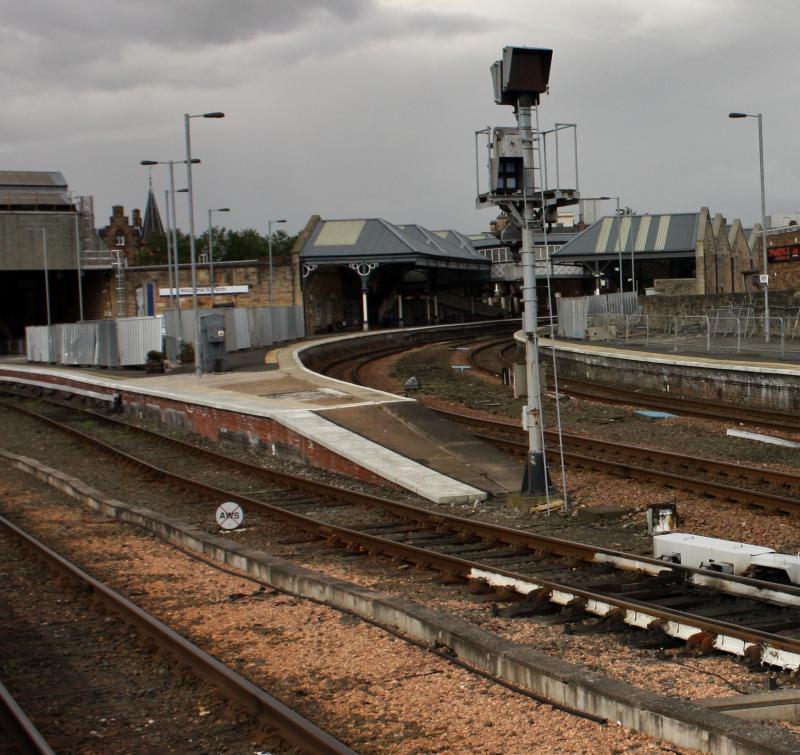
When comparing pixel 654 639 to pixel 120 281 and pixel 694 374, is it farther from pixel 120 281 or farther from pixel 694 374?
pixel 120 281

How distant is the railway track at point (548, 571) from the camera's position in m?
7.84

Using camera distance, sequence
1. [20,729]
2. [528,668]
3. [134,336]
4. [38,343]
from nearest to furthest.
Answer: [20,729]
[528,668]
[134,336]
[38,343]

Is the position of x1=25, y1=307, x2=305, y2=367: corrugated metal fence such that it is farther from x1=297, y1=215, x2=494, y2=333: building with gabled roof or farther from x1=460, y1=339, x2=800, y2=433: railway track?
x1=297, y1=215, x2=494, y2=333: building with gabled roof

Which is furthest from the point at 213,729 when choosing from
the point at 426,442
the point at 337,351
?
the point at 337,351

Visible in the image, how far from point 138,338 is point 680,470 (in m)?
23.8

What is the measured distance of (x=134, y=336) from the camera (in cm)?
3600

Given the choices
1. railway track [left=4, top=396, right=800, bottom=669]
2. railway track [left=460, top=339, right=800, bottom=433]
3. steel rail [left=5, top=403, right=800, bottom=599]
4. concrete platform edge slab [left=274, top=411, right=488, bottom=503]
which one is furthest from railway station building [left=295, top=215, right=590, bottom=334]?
railway track [left=4, top=396, right=800, bottom=669]

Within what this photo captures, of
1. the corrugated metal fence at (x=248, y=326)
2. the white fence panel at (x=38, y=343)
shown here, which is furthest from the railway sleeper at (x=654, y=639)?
the white fence panel at (x=38, y=343)

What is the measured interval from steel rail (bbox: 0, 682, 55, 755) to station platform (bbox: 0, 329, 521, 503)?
802 centimetres

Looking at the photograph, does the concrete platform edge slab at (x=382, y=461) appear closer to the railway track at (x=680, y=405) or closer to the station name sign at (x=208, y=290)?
the railway track at (x=680, y=405)


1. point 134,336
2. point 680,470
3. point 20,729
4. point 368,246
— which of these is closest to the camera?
point 20,729

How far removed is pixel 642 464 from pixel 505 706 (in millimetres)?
10949

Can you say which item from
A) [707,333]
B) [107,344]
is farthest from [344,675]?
[107,344]

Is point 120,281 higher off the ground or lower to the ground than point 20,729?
higher
